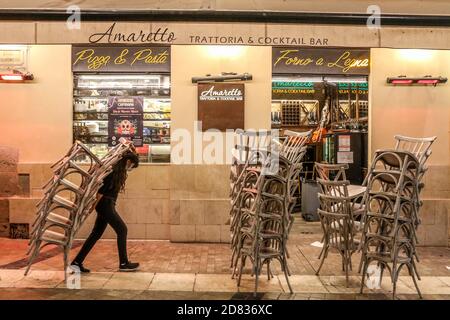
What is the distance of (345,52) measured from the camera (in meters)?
9.44

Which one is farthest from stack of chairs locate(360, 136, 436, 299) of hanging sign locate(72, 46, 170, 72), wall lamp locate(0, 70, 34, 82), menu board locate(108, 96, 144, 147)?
wall lamp locate(0, 70, 34, 82)

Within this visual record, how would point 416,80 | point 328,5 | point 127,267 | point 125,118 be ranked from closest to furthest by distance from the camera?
1. point 127,267
2. point 328,5
3. point 416,80
4. point 125,118

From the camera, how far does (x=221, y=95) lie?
924 cm

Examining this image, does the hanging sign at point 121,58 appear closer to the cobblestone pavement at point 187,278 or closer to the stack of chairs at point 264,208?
the cobblestone pavement at point 187,278

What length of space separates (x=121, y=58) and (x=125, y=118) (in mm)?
1146

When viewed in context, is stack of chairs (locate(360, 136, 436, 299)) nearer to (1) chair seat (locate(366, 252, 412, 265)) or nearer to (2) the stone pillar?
(1) chair seat (locate(366, 252, 412, 265))

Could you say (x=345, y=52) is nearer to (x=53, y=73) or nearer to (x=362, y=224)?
(x=362, y=224)

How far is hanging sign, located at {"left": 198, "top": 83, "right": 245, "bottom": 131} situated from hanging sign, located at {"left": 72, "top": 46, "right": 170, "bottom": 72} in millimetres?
918

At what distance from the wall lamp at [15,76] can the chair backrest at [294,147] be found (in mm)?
5187

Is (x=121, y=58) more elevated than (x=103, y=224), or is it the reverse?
(x=121, y=58)

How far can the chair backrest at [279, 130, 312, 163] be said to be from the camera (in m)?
6.79

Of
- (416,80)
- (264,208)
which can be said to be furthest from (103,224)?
(416,80)

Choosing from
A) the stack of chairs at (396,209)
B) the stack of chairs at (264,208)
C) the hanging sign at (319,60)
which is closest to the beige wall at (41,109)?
the hanging sign at (319,60)

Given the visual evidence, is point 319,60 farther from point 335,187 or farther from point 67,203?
point 67,203
